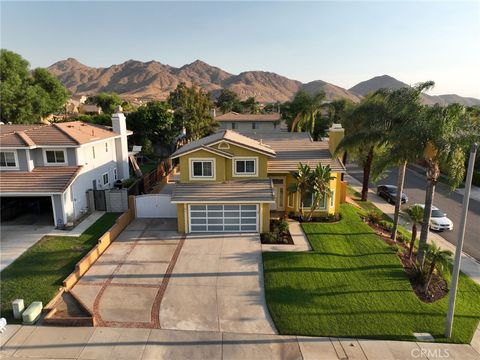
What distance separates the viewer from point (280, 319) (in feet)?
39.2

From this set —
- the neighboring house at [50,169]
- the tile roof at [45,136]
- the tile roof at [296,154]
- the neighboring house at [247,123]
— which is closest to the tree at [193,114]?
the neighboring house at [247,123]

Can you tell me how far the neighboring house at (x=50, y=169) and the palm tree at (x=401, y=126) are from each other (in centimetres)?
1828

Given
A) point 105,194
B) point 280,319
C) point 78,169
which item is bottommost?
point 280,319

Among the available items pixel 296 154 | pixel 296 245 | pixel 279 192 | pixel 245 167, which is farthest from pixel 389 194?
pixel 245 167

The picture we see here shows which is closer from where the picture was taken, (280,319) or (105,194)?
(280,319)

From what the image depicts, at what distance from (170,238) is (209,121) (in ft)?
102

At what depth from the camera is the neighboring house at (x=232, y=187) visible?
19.1m

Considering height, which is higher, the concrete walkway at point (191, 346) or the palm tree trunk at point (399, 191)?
the palm tree trunk at point (399, 191)

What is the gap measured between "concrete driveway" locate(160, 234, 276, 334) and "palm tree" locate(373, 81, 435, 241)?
7.90m

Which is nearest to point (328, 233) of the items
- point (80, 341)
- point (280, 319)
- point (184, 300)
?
point (280, 319)

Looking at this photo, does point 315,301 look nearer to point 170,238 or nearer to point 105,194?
point 170,238

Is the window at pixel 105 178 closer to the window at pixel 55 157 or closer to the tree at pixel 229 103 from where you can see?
the window at pixel 55 157

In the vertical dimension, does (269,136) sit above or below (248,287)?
above

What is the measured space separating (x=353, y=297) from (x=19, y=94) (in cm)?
4670
